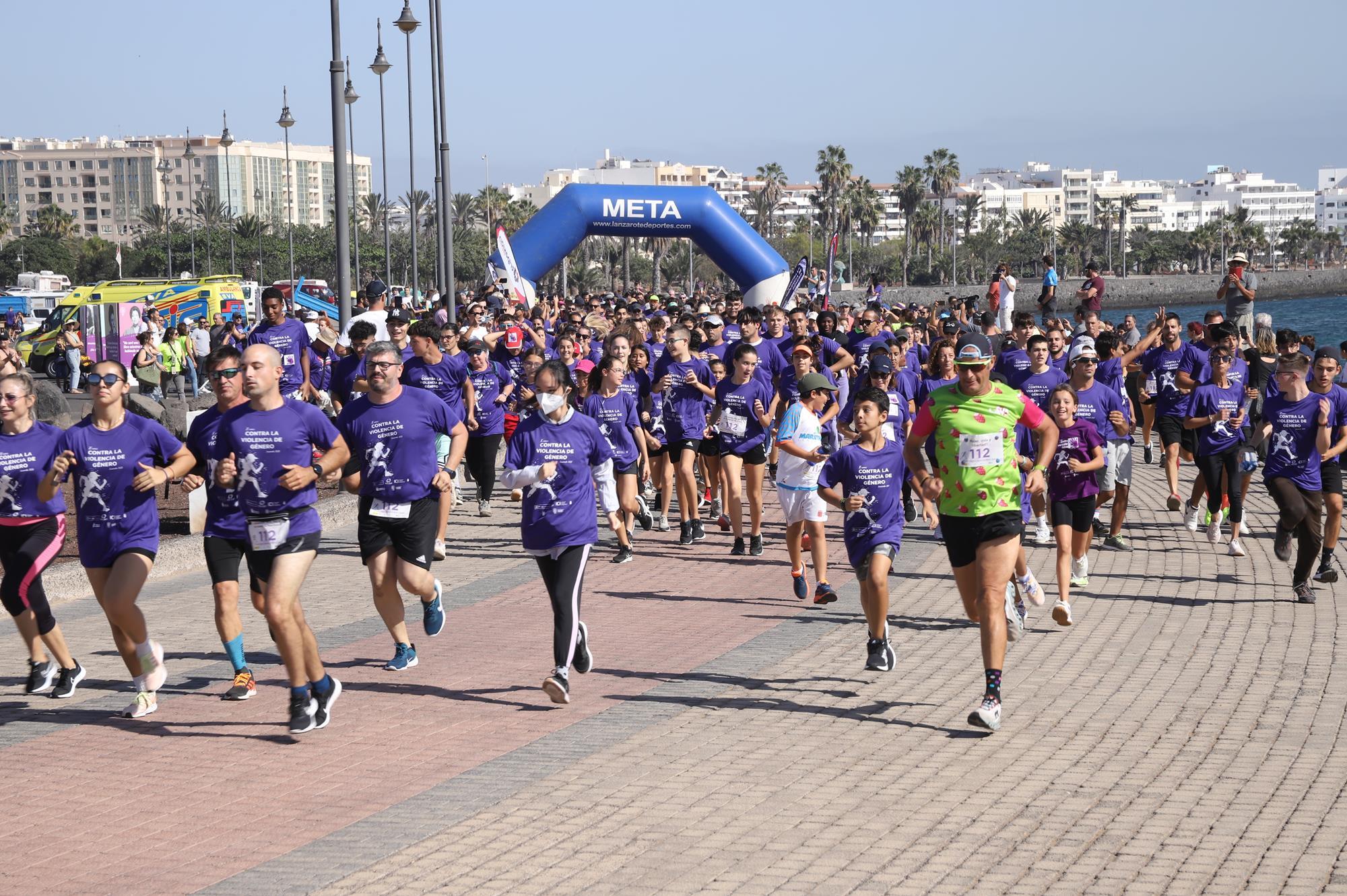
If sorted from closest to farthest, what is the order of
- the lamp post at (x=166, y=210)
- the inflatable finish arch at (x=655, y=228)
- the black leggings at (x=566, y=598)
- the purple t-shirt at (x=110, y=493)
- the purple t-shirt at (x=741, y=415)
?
the purple t-shirt at (x=110, y=493) < the black leggings at (x=566, y=598) < the purple t-shirt at (x=741, y=415) < the inflatable finish arch at (x=655, y=228) < the lamp post at (x=166, y=210)

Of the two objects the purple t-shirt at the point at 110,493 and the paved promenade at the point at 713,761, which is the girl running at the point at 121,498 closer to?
the purple t-shirt at the point at 110,493

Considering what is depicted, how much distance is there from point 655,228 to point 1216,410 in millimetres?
24024

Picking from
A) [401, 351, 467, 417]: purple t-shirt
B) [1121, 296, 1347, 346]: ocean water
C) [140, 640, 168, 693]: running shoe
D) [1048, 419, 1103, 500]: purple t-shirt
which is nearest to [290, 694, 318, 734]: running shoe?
[140, 640, 168, 693]: running shoe

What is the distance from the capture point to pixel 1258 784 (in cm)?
655

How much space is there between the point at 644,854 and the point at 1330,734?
11.6 feet

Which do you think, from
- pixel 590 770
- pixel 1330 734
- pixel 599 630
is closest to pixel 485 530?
pixel 599 630

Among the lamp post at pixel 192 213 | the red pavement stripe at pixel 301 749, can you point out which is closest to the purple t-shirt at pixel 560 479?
the red pavement stripe at pixel 301 749

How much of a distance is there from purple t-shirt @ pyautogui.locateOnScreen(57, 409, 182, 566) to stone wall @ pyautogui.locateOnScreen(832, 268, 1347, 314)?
9378 centimetres

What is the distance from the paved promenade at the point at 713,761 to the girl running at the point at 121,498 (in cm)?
41

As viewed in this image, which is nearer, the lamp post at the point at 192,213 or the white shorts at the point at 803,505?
the white shorts at the point at 803,505

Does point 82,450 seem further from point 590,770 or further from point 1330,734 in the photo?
point 1330,734

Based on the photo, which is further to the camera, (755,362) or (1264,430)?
(755,362)

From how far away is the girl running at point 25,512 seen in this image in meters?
8.04

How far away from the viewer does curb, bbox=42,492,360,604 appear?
36.6ft
